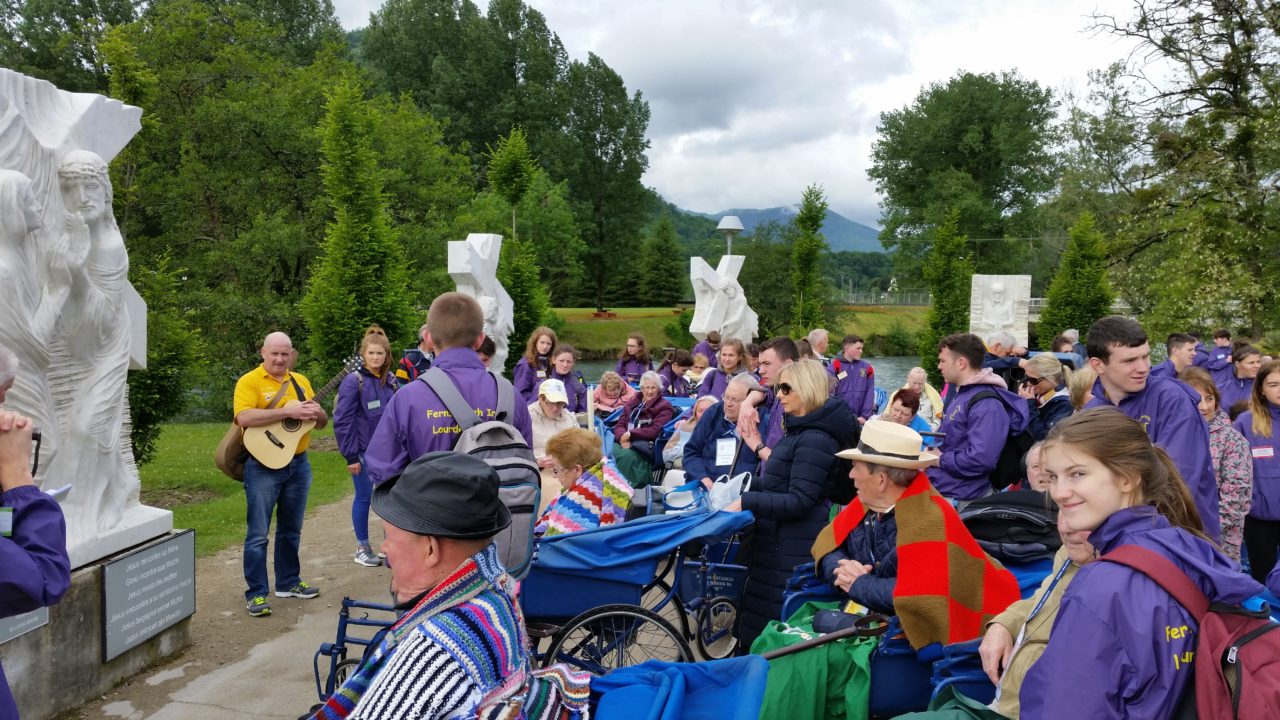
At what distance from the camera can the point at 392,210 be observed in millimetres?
26828

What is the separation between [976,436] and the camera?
4645 mm

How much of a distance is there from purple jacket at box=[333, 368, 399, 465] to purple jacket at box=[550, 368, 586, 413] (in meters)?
2.39

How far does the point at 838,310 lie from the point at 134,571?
126 feet

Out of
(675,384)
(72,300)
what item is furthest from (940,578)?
(675,384)

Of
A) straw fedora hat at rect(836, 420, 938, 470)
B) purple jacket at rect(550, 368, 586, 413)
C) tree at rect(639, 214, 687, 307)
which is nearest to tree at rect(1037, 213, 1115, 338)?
purple jacket at rect(550, 368, 586, 413)

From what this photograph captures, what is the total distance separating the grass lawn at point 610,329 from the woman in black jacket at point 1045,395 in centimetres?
3017

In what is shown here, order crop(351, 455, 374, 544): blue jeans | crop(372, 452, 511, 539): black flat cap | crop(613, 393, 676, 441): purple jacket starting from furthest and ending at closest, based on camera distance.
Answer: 1. crop(613, 393, 676, 441): purple jacket
2. crop(351, 455, 374, 544): blue jeans
3. crop(372, 452, 511, 539): black flat cap

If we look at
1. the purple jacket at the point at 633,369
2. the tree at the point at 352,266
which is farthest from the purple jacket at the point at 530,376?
the tree at the point at 352,266

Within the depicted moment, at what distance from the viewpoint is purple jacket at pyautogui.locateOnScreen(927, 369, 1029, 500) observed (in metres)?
4.62

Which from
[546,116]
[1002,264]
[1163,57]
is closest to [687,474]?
[1163,57]

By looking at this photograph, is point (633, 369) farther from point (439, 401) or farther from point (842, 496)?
point (439, 401)

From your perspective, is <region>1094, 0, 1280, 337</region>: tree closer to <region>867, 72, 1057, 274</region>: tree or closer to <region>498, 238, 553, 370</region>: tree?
<region>498, 238, 553, 370</region>: tree

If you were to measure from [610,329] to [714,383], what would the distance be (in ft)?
102

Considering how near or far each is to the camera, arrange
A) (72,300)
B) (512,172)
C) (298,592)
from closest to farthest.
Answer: (72,300)
(298,592)
(512,172)
